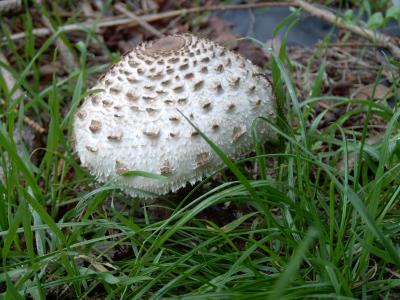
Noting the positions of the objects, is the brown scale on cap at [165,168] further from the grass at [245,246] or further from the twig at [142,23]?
the twig at [142,23]

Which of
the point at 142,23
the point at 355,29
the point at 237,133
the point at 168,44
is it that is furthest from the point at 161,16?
the point at 237,133

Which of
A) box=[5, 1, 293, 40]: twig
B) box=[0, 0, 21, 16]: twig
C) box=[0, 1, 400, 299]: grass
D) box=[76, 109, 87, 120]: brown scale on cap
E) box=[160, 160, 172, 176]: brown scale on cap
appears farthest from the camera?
box=[5, 1, 293, 40]: twig

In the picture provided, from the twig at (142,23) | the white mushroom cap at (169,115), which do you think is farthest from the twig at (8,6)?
the white mushroom cap at (169,115)

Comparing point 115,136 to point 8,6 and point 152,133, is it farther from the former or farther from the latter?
point 8,6

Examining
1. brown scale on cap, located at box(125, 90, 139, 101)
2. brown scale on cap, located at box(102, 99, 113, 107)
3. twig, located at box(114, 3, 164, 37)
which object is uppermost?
twig, located at box(114, 3, 164, 37)

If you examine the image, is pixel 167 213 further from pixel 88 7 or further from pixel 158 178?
pixel 88 7

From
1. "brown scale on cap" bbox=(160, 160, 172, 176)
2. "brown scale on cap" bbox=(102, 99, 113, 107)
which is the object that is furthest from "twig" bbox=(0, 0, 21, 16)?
"brown scale on cap" bbox=(160, 160, 172, 176)

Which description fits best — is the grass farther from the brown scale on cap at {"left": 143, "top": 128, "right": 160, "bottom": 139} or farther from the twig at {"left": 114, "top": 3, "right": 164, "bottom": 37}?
the twig at {"left": 114, "top": 3, "right": 164, "bottom": 37}

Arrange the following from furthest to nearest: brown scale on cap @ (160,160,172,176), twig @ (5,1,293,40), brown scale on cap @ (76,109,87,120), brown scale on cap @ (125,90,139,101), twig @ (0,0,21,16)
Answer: twig @ (5,1,293,40) < twig @ (0,0,21,16) < brown scale on cap @ (76,109,87,120) < brown scale on cap @ (125,90,139,101) < brown scale on cap @ (160,160,172,176)
